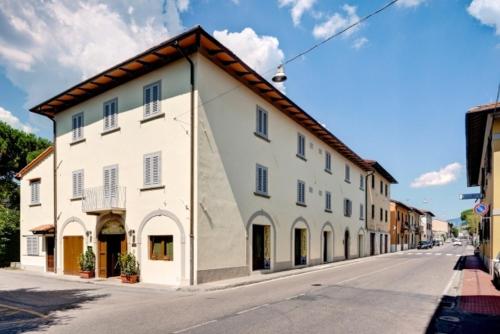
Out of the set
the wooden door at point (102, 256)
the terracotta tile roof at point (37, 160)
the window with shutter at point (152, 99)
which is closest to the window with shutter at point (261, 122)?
the window with shutter at point (152, 99)

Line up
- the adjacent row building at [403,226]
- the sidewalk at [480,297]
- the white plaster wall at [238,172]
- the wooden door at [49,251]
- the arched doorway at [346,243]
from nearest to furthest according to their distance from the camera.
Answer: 1. the sidewalk at [480,297]
2. the white plaster wall at [238,172]
3. the wooden door at [49,251]
4. the arched doorway at [346,243]
5. the adjacent row building at [403,226]

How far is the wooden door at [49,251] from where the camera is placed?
858 inches

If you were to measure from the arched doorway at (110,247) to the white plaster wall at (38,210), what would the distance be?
5.74 meters

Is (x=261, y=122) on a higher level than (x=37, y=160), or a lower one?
higher

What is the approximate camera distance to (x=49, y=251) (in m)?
22.0

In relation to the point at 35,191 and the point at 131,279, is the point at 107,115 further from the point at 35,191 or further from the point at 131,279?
the point at 35,191

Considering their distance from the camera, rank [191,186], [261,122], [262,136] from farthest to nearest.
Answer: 1. [261,122]
2. [262,136]
3. [191,186]

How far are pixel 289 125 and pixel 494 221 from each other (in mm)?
11412

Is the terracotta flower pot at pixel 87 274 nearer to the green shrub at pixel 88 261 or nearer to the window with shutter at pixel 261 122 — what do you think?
the green shrub at pixel 88 261

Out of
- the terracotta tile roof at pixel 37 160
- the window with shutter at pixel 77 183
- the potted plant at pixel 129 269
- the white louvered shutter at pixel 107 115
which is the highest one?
the white louvered shutter at pixel 107 115

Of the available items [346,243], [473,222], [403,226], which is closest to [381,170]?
[346,243]

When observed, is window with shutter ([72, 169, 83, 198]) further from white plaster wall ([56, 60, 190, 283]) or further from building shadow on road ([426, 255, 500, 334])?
building shadow on road ([426, 255, 500, 334])

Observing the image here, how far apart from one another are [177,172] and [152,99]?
369 cm

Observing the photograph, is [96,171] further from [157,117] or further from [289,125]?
[289,125]
